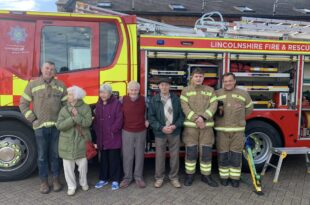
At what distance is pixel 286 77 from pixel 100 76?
10.3 feet

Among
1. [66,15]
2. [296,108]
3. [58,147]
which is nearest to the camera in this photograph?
[58,147]

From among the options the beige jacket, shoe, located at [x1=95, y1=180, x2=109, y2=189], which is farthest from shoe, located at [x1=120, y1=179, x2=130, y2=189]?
the beige jacket

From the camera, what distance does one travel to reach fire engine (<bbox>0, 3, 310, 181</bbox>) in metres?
4.56

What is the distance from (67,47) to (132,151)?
1.81 metres

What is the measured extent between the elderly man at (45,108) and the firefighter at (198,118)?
176 centimetres

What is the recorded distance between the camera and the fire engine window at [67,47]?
463 centimetres

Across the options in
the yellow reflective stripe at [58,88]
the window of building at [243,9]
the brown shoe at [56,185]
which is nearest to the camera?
the yellow reflective stripe at [58,88]

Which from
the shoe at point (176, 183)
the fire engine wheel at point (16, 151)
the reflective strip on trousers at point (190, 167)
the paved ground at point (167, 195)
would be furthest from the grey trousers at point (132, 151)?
the fire engine wheel at point (16, 151)

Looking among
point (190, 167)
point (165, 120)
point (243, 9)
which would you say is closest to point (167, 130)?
point (165, 120)

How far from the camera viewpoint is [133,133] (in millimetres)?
4531

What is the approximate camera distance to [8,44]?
4.52 meters

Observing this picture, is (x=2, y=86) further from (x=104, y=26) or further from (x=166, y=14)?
(x=166, y=14)

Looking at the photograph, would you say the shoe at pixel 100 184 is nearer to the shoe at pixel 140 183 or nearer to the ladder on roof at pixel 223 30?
the shoe at pixel 140 183

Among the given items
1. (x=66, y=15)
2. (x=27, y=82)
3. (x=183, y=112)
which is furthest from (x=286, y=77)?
(x=27, y=82)
